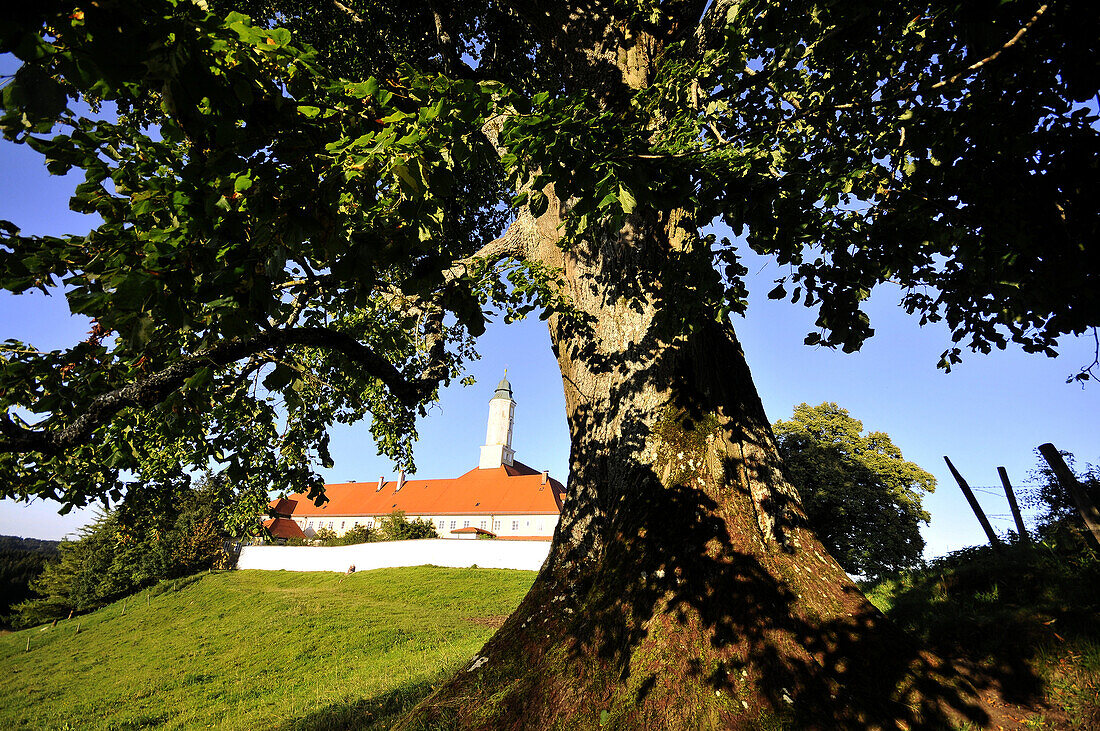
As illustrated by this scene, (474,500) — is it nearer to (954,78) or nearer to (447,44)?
(447,44)

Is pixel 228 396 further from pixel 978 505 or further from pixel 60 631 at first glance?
pixel 60 631

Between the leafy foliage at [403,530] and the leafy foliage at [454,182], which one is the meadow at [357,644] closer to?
the leafy foliage at [454,182]

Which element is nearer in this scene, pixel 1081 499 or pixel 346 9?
pixel 1081 499

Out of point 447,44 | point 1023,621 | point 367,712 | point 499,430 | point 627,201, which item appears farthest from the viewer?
point 499,430

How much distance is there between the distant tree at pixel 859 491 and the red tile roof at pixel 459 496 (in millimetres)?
26970

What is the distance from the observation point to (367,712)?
18.1 ft

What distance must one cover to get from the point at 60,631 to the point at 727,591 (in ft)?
127

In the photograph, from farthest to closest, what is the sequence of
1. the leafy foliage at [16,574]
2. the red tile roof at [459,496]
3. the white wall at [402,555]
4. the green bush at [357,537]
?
the red tile roof at [459,496] < the leafy foliage at [16,574] < the green bush at [357,537] < the white wall at [402,555]

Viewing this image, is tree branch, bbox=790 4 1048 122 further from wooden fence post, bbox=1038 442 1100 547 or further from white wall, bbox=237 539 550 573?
white wall, bbox=237 539 550 573

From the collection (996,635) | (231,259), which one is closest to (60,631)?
(231,259)

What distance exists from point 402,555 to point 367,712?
1074 inches

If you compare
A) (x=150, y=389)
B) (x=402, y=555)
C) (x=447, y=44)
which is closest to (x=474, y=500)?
(x=402, y=555)

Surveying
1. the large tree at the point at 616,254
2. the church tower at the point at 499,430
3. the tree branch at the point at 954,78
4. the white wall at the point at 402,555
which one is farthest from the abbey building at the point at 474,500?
the tree branch at the point at 954,78

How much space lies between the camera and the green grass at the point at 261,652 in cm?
816
